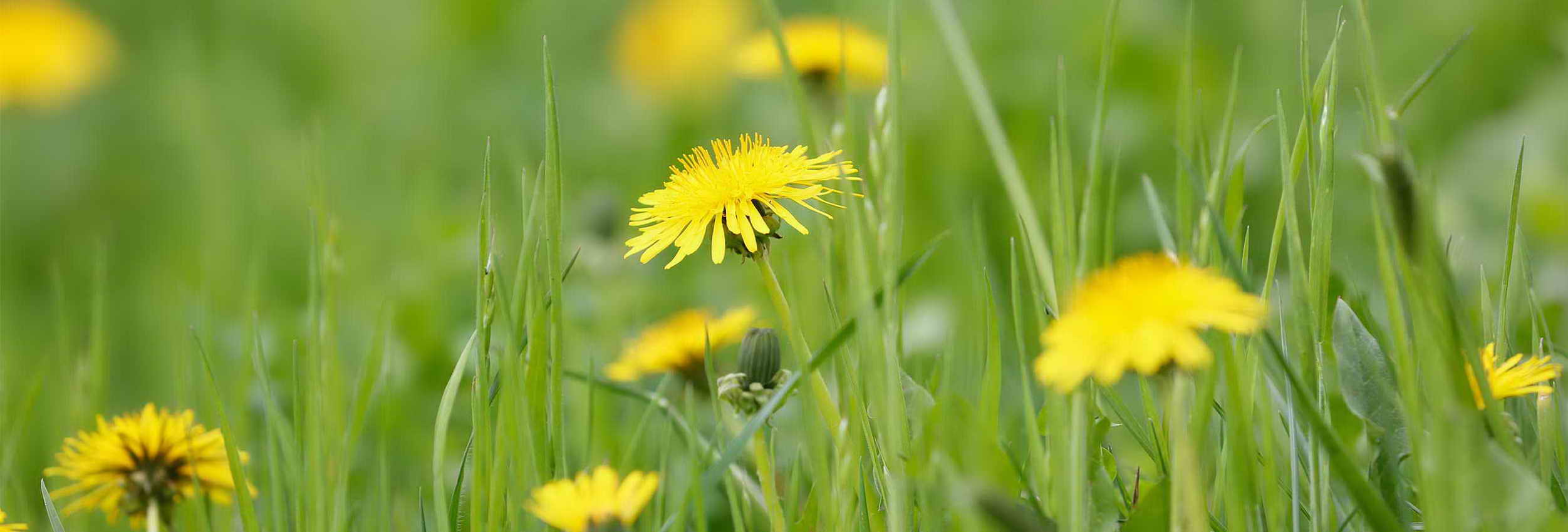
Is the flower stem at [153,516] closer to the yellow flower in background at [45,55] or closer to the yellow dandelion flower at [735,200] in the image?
the yellow dandelion flower at [735,200]

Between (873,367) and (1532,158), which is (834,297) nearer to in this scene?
(873,367)

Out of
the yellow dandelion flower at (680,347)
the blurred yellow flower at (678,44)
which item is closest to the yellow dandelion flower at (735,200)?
the yellow dandelion flower at (680,347)

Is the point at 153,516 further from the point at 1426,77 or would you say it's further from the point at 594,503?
the point at 1426,77

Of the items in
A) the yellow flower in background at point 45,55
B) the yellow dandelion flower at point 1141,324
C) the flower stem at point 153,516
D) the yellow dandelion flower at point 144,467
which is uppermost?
the yellow flower in background at point 45,55

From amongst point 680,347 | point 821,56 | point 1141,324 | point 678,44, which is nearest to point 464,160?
point 678,44

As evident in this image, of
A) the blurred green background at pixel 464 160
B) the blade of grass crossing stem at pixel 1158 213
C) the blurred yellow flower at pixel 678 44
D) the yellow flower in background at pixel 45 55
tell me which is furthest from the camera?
the yellow flower in background at pixel 45 55

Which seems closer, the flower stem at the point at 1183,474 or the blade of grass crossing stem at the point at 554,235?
the flower stem at the point at 1183,474

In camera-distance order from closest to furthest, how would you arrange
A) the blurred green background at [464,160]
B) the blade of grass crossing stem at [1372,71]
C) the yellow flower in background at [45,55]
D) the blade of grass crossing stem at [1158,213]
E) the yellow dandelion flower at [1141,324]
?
the yellow dandelion flower at [1141,324] < the blade of grass crossing stem at [1372,71] < the blade of grass crossing stem at [1158,213] < the blurred green background at [464,160] < the yellow flower in background at [45,55]

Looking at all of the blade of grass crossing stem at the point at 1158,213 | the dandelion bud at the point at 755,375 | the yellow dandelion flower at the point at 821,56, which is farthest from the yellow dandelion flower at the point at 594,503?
the yellow dandelion flower at the point at 821,56

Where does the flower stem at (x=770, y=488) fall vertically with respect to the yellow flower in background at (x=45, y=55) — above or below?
below
